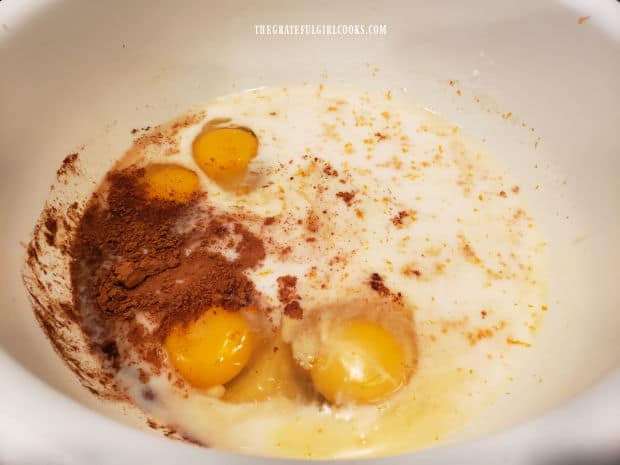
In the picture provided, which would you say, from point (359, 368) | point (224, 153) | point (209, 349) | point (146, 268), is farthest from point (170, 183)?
point (359, 368)

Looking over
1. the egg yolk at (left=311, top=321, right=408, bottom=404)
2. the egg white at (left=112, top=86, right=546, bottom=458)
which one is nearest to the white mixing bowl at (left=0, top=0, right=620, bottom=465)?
the egg white at (left=112, top=86, right=546, bottom=458)

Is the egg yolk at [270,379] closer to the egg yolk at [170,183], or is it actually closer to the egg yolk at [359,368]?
the egg yolk at [359,368]

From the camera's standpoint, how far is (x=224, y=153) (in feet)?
4.91

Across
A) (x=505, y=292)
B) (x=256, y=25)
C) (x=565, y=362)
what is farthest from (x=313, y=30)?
(x=565, y=362)

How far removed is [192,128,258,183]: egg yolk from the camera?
58.4 inches

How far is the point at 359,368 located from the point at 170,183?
0.72 m

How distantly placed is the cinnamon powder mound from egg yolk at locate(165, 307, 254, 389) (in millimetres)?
27

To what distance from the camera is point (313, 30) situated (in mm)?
1604

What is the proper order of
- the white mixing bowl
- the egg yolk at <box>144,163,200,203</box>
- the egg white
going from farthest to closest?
the egg yolk at <box>144,163,200,203</box>, the egg white, the white mixing bowl

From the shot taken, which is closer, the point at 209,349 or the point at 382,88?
the point at 209,349

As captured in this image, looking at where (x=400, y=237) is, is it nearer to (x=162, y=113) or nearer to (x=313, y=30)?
(x=313, y=30)

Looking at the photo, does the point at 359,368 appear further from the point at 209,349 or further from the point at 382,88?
the point at 382,88

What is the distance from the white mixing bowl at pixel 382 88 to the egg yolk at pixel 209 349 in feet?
0.51

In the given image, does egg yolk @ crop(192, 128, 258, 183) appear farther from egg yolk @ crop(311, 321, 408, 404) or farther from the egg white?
egg yolk @ crop(311, 321, 408, 404)
